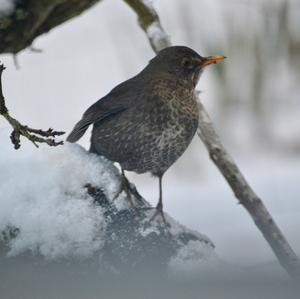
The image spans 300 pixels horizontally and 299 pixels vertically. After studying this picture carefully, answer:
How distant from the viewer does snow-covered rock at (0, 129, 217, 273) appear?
74.0 inches

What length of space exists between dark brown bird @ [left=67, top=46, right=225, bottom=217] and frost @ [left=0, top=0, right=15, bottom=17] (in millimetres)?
459

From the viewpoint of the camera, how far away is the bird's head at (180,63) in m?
2.71

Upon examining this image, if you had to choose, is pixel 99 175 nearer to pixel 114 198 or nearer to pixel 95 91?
pixel 114 198

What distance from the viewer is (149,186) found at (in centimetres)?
547

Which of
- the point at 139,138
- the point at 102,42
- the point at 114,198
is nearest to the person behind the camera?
the point at 114,198

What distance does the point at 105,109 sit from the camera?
258 cm

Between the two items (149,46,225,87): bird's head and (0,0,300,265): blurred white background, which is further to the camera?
(0,0,300,265): blurred white background

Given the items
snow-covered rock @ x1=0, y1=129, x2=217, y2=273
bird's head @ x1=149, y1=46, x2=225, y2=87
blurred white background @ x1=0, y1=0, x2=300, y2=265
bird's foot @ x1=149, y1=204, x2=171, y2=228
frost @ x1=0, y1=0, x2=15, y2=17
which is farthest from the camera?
blurred white background @ x1=0, y1=0, x2=300, y2=265

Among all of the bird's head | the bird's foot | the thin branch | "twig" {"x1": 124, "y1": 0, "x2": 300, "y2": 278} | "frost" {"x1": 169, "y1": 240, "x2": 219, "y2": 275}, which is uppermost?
the thin branch

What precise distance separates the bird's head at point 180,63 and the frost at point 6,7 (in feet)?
1.99

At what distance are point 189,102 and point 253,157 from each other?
3299 mm

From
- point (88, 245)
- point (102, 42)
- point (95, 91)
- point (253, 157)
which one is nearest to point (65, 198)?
point (88, 245)

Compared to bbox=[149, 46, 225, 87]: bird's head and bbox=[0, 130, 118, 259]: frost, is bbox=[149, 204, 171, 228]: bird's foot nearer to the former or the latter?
bbox=[0, 130, 118, 259]: frost

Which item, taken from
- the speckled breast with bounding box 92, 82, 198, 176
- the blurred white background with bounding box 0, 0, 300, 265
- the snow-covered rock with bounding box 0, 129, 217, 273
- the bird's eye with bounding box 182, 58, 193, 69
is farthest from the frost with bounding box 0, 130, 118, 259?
the blurred white background with bounding box 0, 0, 300, 265
